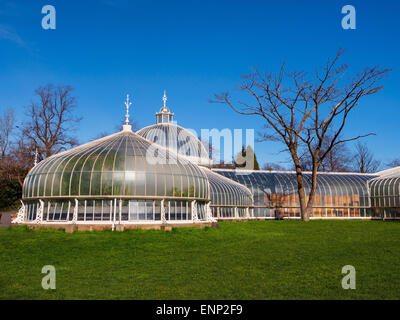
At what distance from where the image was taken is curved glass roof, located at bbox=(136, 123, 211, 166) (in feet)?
156

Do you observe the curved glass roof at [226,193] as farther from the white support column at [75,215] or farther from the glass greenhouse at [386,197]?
the white support column at [75,215]

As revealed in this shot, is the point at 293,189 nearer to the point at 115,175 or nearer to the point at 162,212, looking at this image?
the point at 162,212

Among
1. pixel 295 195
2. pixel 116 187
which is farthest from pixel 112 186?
pixel 295 195

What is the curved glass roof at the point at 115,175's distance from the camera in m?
24.1

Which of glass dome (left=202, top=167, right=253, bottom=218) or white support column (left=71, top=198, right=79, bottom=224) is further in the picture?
glass dome (left=202, top=167, right=253, bottom=218)

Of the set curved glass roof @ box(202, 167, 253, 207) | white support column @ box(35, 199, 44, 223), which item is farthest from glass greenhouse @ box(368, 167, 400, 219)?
white support column @ box(35, 199, 44, 223)

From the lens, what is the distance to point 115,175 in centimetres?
2419

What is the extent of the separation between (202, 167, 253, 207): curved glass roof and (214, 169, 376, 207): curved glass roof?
463 centimetres

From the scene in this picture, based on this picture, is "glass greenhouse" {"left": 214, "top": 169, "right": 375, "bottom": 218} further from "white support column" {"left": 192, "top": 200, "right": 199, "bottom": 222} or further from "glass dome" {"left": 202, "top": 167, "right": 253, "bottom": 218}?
"white support column" {"left": 192, "top": 200, "right": 199, "bottom": 222}

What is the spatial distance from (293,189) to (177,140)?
15917 mm

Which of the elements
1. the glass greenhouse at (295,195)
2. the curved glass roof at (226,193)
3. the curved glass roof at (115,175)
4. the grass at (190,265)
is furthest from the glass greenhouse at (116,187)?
the glass greenhouse at (295,195)

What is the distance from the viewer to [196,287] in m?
10.3

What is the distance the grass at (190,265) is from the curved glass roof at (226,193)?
54.5ft

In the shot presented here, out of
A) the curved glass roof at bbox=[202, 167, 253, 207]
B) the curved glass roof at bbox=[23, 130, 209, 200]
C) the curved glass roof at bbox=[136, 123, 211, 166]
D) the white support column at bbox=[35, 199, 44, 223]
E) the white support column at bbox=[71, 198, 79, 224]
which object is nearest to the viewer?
the white support column at bbox=[71, 198, 79, 224]
